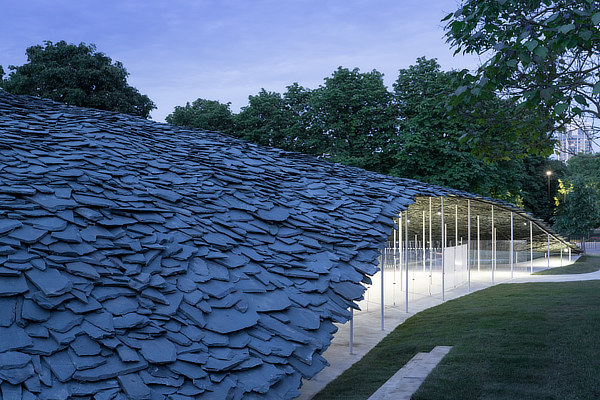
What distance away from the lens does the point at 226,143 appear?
38.4 ft

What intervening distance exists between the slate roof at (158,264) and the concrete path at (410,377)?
105 cm

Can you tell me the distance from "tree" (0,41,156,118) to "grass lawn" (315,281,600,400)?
22.7m

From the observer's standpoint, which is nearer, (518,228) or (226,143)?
(226,143)

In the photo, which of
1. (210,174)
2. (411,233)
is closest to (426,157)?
(411,233)

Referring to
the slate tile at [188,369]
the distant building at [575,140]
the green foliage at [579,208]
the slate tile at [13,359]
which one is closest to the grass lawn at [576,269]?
the green foliage at [579,208]

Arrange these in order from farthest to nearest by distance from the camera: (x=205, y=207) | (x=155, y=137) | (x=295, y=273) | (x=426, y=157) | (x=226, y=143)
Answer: (x=426, y=157), (x=226, y=143), (x=155, y=137), (x=205, y=207), (x=295, y=273)

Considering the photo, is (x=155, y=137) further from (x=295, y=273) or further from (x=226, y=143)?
(x=295, y=273)

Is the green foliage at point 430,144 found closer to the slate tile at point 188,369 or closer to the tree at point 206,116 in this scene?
the tree at point 206,116

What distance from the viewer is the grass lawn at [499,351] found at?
23.6 ft

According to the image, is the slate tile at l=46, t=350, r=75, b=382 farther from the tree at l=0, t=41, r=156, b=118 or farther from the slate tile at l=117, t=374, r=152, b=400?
the tree at l=0, t=41, r=156, b=118

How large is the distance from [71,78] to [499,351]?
90.2ft

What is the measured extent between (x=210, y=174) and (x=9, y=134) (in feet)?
10.2

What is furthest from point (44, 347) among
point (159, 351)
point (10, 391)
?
point (159, 351)

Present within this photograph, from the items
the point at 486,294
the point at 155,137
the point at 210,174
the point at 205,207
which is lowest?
the point at 486,294
